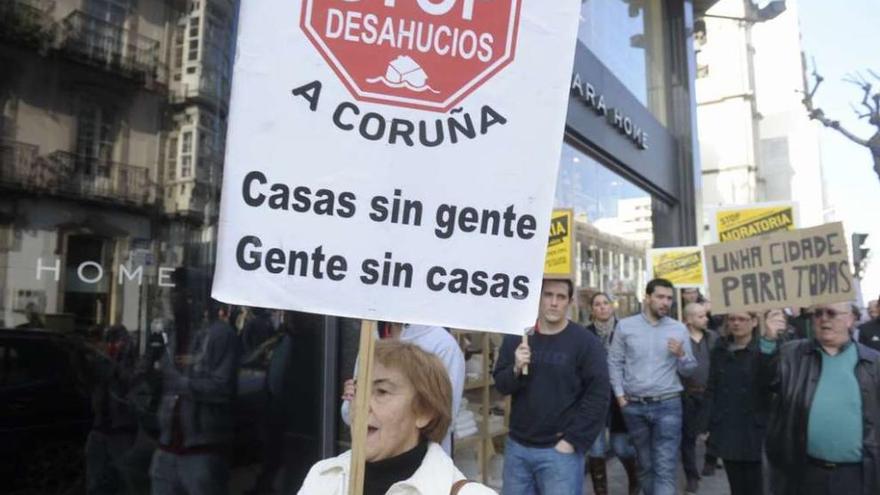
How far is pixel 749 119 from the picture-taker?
3962cm

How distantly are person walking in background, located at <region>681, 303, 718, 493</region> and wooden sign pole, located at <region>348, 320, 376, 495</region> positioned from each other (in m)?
4.48

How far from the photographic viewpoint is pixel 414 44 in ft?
7.45

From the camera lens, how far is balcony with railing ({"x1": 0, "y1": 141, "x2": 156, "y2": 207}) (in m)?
3.56

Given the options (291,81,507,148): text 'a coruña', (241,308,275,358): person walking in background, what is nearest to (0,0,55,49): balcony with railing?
(241,308,275,358): person walking in background

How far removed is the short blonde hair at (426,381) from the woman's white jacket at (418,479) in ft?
0.20

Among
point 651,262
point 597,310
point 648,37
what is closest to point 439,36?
point 597,310

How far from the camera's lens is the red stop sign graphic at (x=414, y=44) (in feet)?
7.29

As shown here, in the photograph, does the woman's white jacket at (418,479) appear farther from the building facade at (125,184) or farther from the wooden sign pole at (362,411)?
the building facade at (125,184)

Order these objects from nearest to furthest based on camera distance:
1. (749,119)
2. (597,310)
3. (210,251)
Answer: (210,251), (597,310), (749,119)

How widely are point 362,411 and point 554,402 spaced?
2152 mm

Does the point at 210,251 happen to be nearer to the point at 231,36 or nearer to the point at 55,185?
the point at 55,185

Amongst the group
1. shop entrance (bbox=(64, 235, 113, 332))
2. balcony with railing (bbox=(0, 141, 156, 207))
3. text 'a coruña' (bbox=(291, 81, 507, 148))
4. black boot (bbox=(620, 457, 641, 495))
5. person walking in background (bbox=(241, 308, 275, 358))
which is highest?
balcony with railing (bbox=(0, 141, 156, 207))

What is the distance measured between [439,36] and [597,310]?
5.27 meters

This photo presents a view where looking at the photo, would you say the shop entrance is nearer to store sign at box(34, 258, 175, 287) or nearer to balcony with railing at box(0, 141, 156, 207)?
store sign at box(34, 258, 175, 287)
